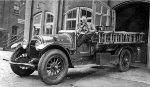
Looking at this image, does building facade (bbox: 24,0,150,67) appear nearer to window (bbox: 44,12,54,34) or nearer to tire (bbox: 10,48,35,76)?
window (bbox: 44,12,54,34)

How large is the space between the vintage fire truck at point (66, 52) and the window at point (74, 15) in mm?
4274

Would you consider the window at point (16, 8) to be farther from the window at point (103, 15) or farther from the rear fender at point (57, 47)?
the rear fender at point (57, 47)

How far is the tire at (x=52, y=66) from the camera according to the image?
18.0 ft

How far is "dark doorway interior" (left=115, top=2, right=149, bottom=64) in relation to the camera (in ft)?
39.1

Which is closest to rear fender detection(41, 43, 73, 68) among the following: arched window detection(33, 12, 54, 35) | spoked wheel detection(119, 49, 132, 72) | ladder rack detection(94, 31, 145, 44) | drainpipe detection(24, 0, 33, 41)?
ladder rack detection(94, 31, 145, 44)

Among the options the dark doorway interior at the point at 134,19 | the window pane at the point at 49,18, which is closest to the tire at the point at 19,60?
the dark doorway interior at the point at 134,19

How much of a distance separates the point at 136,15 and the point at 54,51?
25.9 feet

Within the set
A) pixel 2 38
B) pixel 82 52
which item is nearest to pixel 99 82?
pixel 82 52

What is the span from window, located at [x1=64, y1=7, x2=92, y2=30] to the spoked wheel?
4.38m

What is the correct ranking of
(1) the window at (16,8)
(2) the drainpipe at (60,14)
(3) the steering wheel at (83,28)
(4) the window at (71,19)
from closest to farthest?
1. (3) the steering wheel at (83,28)
2. (4) the window at (71,19)
3. (2) the drainpipe at (60,14)
4. (1) the window at (16,8)

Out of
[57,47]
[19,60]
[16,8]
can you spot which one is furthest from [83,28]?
[16,8]

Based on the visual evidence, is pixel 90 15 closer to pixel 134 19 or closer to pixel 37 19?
pixel 134 19

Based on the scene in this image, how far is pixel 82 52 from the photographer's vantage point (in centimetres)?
696

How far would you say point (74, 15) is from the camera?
12.9 m
